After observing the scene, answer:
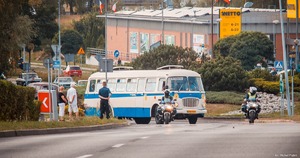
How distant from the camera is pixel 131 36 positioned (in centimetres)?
12825

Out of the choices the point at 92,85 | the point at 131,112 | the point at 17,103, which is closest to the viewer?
the point at 17,103

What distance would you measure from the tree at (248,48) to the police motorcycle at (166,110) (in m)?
49.9

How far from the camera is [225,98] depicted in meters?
68.4

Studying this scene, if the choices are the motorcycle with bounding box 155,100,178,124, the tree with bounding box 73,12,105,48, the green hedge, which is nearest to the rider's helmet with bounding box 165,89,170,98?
the motorcycle with bounding box 155,100,178,124

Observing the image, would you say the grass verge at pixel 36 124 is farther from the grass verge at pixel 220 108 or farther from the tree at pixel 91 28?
the tree at pixel 91 28

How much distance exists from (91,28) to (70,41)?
1812cm

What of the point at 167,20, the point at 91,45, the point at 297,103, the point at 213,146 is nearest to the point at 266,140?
the point at 213,146

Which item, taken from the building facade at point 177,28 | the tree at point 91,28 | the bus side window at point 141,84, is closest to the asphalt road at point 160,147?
the bus side window at point 141,84

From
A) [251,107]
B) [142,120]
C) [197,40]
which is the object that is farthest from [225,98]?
[197,40]

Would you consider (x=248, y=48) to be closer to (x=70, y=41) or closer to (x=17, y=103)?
(x=70, y=41)

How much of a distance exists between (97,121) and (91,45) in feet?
332

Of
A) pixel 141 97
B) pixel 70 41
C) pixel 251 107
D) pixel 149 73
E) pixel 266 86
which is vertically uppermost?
pixel 70 41

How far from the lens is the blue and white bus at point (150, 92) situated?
5044 cm

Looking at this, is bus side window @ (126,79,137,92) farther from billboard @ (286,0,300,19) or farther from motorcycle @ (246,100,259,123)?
billboard @ (286,0,300,19)
